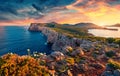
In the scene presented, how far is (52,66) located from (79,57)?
14368 millimetres

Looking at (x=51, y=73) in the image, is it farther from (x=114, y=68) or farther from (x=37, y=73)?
(x=114, y=68)

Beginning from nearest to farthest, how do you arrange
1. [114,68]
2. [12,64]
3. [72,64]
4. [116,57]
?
[12,64] → [114,68] → [72,64] → [116,57]

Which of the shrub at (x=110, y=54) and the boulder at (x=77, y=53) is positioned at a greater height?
the boulder at (x=77, y=53)

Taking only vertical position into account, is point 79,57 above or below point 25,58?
below

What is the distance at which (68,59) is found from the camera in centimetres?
7088

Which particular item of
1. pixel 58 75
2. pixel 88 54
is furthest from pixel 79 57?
pixel 58 75

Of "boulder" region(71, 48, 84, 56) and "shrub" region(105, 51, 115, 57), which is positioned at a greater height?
"boulder" region(71, 48, 84, 56)

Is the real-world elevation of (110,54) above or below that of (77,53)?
below

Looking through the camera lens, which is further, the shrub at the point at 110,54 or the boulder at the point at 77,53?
the shrub at the point at 110,54

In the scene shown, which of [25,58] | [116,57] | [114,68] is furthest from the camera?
A: [116,57]

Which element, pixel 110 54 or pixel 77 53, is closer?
pixel 77 53

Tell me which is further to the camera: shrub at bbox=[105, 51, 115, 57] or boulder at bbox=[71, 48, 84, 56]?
shrub at bbox=[105, 51, 115, 57]

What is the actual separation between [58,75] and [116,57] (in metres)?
28.4

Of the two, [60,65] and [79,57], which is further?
[79,57]
